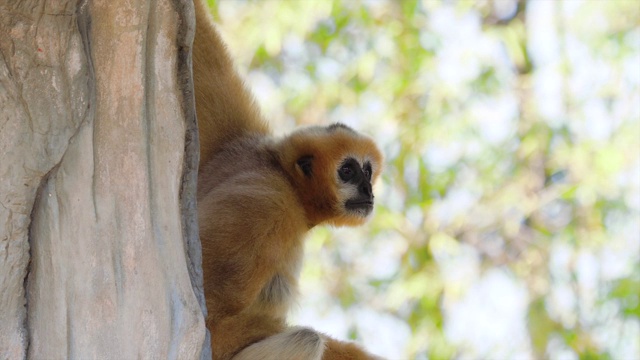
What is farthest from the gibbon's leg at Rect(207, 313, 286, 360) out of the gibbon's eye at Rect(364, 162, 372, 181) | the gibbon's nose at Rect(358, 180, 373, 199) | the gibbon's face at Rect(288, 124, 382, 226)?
the gibbon's eye at Rect(364, 162, 372, 181)

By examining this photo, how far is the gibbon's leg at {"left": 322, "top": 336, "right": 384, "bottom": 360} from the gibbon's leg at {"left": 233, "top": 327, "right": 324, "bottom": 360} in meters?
0.25

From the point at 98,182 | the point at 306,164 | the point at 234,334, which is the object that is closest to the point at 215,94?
the point at 306,164

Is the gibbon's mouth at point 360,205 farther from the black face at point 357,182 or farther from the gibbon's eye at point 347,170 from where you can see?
the gibbon's eye at point 347,170

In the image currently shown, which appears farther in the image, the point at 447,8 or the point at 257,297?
the point at 447,8

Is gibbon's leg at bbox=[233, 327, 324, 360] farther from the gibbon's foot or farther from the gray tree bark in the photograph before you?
the gray tree bark

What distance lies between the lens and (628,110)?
717 centimetres

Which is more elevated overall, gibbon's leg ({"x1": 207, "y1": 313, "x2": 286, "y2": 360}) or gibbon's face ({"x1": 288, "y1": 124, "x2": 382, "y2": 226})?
gibbon's face ({"x1": 288, "y1": 124, "x2": 382, "y2": 226})

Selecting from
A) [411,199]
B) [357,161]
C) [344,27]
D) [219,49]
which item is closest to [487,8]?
[344,27]

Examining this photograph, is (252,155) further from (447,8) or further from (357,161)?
(447,8)

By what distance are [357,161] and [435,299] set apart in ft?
12.3

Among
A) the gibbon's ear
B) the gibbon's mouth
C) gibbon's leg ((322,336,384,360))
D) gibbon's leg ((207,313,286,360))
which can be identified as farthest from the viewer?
the gibbon's mouth

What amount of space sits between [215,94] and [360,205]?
2.97 feet

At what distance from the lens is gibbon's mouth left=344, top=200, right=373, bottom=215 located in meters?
4.11

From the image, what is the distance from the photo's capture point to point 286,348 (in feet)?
10.5
